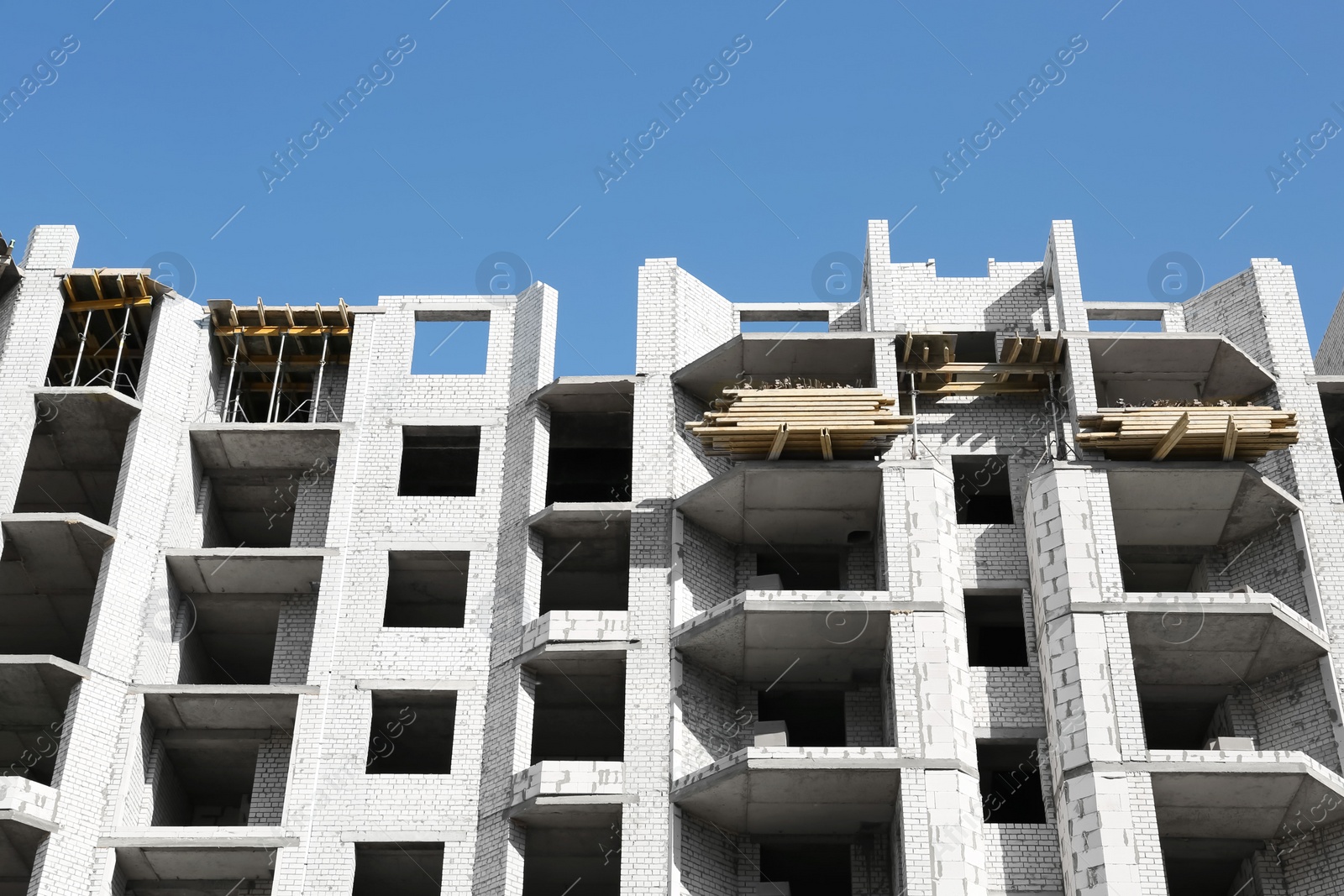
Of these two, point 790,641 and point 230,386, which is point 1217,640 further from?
point 230,386

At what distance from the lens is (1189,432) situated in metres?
33.2

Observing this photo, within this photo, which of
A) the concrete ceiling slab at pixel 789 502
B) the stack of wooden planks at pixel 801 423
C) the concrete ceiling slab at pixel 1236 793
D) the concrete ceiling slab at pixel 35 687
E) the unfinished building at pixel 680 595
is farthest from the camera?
the concrete ceiling slab at pixel 789 502

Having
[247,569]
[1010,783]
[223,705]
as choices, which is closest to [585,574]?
[247,569]

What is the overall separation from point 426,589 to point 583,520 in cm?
434

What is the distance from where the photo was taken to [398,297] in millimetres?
39250

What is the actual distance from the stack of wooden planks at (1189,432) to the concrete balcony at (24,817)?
2119 centimetres

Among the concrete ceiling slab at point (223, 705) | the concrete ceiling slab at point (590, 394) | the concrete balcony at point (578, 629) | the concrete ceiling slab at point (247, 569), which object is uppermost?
the concrete ceiling slab at point (590, 394)

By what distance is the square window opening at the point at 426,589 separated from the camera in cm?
3581

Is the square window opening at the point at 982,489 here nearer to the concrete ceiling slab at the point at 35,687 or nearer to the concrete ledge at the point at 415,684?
the concrete ledge at the point at 415,684

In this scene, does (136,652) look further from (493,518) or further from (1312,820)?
(1312,820)

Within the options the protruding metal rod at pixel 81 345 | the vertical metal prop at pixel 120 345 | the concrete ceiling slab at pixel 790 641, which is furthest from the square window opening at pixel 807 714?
the protruding metal rod at pixel 81 345

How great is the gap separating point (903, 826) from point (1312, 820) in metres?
7.57

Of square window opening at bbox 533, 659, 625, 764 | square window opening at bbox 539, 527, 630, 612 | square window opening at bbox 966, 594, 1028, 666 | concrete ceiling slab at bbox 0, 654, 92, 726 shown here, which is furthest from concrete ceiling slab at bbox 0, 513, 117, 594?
square window opening at bbox 966, 594, 1028, 666

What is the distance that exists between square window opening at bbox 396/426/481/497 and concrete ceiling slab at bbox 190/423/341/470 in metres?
1.85
